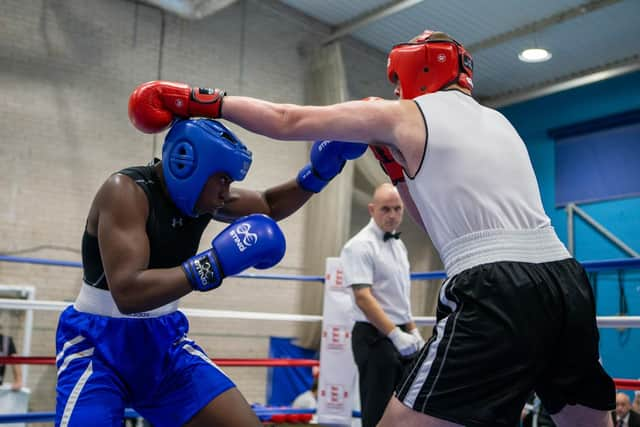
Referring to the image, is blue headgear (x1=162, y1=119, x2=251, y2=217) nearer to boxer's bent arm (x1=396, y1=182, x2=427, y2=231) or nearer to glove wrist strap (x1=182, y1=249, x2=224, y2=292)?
glove wrist strap (x1=182, y1=249, x2=224, y2=292)

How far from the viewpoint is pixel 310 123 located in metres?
1.65

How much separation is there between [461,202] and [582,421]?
59cm

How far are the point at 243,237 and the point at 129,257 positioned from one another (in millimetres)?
302

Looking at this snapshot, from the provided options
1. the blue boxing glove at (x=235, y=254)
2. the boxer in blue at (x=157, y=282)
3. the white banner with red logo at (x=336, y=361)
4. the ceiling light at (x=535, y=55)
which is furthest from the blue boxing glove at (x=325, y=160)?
the ceiling light at (x=535, y=55)

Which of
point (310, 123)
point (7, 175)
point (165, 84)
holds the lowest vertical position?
point (310, 123)

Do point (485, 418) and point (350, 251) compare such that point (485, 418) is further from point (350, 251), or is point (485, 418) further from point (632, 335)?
point (632, 335)

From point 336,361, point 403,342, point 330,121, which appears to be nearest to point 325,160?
point 330,121

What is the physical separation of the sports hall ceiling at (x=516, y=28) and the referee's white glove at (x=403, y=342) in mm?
4547

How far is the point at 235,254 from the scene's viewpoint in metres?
1.81

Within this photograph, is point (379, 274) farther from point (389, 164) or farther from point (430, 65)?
point (430, 65)

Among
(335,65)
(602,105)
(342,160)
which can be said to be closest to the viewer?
(342,160)

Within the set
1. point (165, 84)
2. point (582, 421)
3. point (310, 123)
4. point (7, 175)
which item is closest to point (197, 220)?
point (165, 84)

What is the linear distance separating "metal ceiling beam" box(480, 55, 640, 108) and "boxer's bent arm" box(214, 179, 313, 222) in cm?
694

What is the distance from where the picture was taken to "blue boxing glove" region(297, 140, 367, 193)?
7.38 ft
